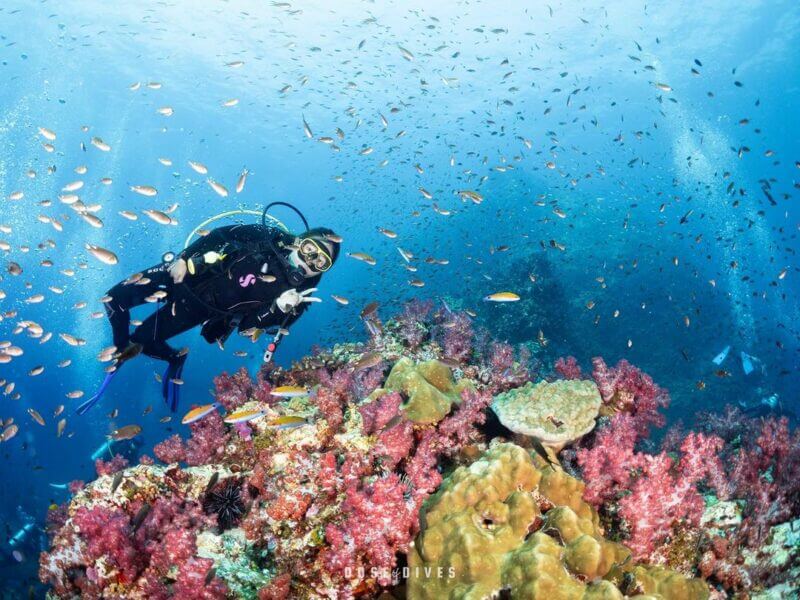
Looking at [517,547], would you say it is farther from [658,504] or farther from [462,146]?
[462,146]

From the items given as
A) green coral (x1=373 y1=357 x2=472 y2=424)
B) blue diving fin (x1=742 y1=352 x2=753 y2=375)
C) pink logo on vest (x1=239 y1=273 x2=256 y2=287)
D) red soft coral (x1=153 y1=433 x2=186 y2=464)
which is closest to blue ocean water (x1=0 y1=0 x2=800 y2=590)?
blue diving fin (x1=742 y1=352 x2=753 y2=375)

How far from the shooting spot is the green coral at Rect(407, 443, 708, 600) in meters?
2.48

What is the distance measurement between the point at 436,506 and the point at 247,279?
4.40m

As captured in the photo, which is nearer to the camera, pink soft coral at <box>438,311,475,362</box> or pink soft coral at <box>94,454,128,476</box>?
pink soft coral at <box>94,454,128,476</box>

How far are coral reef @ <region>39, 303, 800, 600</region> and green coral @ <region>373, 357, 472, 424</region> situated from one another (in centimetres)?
2

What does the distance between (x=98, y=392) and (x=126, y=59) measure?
36.6 m

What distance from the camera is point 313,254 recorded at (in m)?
6.11

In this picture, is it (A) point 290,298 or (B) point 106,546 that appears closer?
(B) point 106,546

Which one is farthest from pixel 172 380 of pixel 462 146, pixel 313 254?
pixel 462 146

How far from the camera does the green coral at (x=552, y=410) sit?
435 cm

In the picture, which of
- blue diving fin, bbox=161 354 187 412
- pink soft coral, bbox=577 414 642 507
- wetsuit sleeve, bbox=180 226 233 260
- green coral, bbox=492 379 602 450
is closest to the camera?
pink soft coral, bbox=577 414 642 507

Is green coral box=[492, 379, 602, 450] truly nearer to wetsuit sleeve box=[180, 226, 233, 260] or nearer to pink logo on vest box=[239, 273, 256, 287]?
pink logo on vest box=[239, 273, 256, 287]

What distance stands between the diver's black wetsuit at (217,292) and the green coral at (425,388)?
225cm

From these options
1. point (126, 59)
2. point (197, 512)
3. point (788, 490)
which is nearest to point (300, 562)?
point (197, 512)
